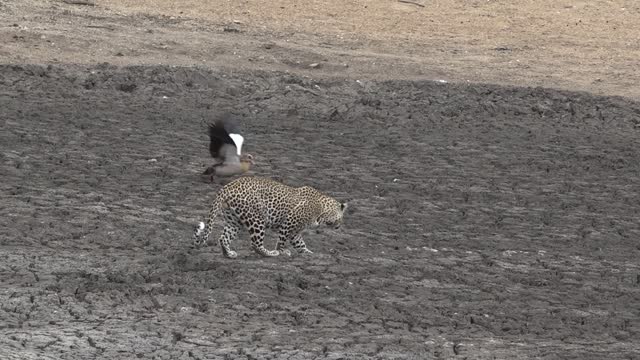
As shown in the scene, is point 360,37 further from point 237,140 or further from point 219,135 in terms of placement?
point 237,140

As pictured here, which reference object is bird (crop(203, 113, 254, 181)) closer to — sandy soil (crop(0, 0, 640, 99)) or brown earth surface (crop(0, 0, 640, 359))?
brown earth surface (crop(0, 0, 640, 359))

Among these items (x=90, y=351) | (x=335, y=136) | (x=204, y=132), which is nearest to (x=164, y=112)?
(x=204, y=132)

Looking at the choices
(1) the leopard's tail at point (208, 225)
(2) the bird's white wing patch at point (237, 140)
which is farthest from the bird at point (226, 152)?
(1) the leopard's tail at point (208, 225)

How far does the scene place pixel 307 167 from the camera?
1409 cm

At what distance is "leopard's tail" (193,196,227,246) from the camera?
1086cm

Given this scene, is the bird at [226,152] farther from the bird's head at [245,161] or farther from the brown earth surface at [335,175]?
the brown earth surface at [335,175]

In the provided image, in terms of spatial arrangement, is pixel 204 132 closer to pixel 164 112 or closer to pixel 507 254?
pixel 164 112

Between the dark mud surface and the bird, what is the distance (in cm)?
20

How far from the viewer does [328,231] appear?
39.4ft

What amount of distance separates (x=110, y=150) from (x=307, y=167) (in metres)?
1.87

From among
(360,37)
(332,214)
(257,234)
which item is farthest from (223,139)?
(360,37)

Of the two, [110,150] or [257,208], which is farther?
[110,150]

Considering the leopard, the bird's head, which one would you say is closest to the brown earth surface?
the leopard

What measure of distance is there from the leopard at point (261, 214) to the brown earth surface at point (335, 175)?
0.16m
